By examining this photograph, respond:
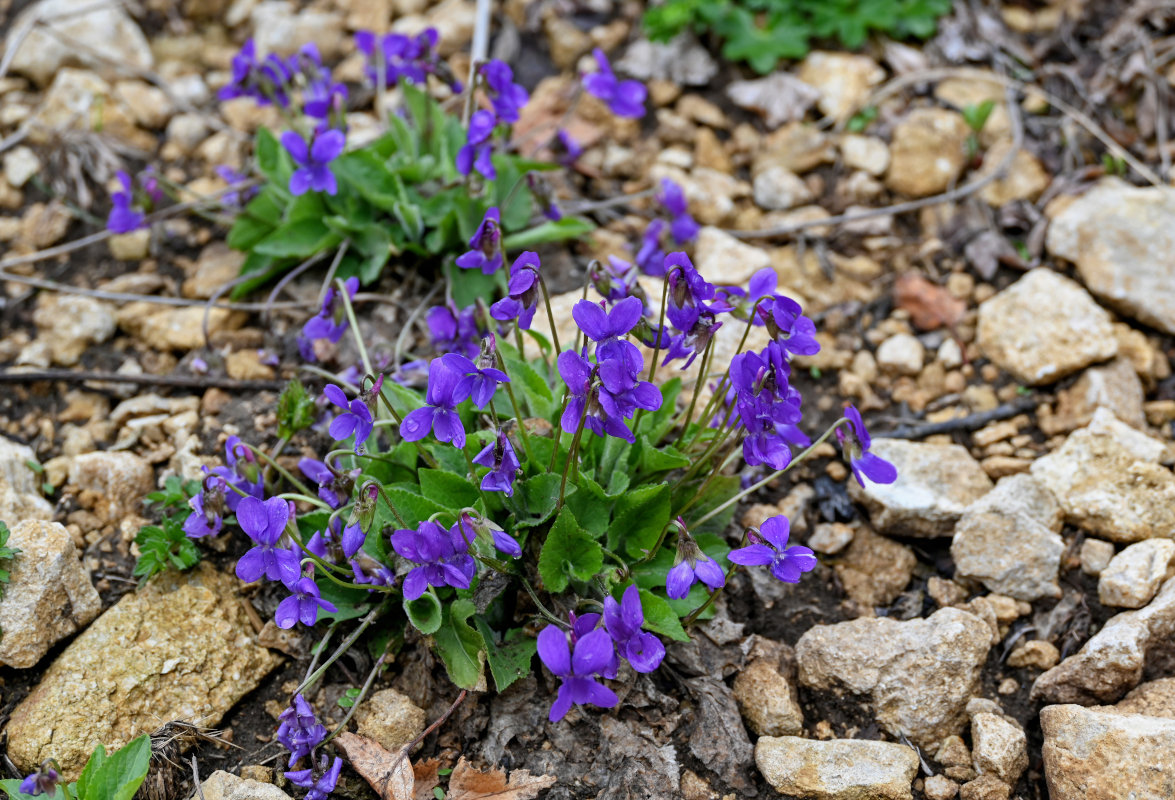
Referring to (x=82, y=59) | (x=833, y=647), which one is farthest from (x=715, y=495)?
(x=82, y=59)

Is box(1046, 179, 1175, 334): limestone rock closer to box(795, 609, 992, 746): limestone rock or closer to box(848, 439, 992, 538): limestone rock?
box(848, 439, 992, 538): limestone rock

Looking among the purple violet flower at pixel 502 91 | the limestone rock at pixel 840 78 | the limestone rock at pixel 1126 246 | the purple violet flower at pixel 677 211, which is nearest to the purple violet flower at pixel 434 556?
the purple violet flower at pixel 502 91

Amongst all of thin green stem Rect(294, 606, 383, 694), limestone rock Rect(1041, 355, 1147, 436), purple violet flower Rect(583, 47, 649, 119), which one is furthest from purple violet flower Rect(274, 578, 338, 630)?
limestone rock Rect(1041, 355, 1147, 436)

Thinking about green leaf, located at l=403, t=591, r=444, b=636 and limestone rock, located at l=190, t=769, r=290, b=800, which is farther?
green leaf, located at l=403, t=591, r=444, b=636

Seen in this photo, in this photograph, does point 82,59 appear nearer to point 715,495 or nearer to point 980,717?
point 715,495

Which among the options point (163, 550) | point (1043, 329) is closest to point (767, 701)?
point (163, 550)

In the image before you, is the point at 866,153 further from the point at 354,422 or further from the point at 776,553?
the point at 354,422
